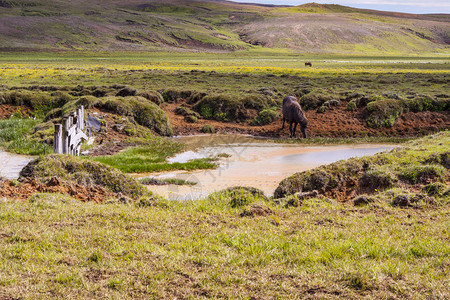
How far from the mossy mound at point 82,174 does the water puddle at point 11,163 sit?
150 inches

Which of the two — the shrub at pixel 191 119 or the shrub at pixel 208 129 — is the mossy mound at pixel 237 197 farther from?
the shrub at pixel 191 119

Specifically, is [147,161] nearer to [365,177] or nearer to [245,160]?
[245,160]

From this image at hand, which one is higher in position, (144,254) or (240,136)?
(144,254)

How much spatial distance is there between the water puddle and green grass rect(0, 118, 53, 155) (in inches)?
20.7

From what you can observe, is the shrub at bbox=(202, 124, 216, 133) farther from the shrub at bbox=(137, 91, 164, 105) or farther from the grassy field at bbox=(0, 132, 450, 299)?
→ the grassy field at bbox=(0, 132, 450, 299)

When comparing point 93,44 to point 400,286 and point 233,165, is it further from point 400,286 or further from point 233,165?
point 400,286

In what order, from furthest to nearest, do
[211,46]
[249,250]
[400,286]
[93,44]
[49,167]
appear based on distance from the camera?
1. [211,46]
2. [93,44]
3. [49,167]
4. [249,250]
5. [400,286]

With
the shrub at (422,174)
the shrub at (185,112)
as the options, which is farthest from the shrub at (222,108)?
the shrub at (422,174)

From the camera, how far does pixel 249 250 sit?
6.17 m

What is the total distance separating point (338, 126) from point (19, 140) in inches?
700

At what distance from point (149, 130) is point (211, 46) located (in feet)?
542

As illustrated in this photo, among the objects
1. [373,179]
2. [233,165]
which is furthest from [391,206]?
[233,165]

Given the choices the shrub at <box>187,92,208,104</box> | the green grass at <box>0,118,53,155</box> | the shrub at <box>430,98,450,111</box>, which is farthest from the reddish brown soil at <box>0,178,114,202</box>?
the shrub at <box>430,98,450,111</box>

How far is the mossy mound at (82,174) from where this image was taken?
9.70 metres
